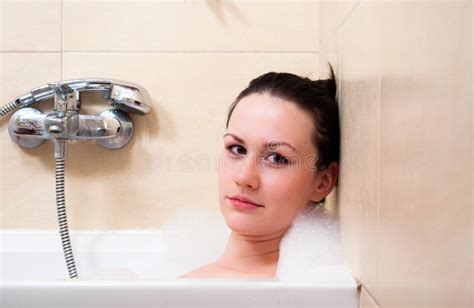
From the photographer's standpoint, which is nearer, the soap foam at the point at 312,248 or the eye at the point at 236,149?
the soap foam at the point at 312,248

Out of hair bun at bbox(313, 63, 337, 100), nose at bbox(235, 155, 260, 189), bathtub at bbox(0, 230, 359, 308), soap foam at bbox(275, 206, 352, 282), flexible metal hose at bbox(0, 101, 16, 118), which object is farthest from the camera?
flexible metal hose at bbox(0, 101, 16, 118)

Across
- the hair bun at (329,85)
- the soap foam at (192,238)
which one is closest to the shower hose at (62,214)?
the soap foam at (192,238)

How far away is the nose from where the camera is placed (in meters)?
0.85

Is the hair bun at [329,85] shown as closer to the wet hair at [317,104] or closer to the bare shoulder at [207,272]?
the wet hair at [317,104]

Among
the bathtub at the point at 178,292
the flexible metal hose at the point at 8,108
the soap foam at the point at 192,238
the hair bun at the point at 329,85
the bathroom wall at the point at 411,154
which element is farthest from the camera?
the flexible metal hose at the point at 8,108

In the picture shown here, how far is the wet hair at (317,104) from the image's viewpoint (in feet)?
2.96

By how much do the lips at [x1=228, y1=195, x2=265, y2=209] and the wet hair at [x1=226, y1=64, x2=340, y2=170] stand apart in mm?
131

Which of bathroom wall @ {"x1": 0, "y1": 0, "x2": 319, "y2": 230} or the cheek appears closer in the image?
the cheek

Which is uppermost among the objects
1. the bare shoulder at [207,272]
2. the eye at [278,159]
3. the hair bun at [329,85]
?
the hair bun at [329,85]

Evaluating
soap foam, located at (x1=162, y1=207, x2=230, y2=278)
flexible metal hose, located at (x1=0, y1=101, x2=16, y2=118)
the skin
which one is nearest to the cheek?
the skin

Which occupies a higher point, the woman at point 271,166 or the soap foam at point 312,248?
the woman at point 271,166

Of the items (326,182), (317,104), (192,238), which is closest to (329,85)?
(317,104)

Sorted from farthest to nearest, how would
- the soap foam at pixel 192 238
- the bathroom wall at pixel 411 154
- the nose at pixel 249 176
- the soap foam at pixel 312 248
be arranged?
the soap foam at pixel 192 238 → the nose at pixel 249 176 → the soap foam at pixel 312 248 → the bathroom wall at pixel 411 154

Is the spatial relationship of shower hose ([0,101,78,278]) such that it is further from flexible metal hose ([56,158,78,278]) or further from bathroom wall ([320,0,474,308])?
bathroom wall ([320,0,474,308])
